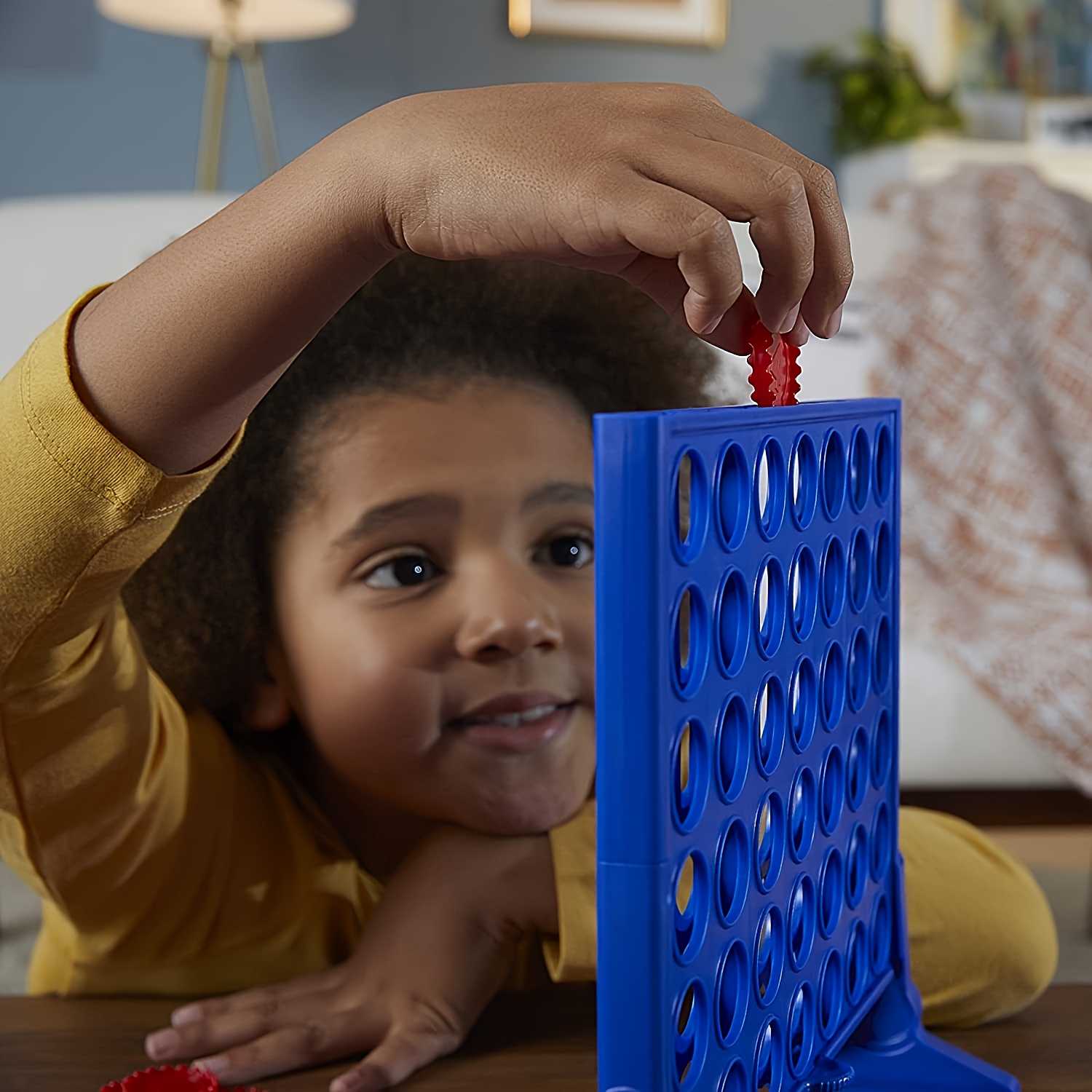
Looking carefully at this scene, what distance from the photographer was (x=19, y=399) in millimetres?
499

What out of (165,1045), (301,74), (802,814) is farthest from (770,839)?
(301,74)

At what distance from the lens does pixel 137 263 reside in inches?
46.9

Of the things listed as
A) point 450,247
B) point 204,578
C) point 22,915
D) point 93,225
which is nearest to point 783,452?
point 450,247

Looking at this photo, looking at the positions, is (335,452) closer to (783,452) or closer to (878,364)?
(783,452)

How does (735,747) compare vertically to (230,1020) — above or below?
above

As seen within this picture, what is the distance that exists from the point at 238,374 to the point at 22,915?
0.68 metres

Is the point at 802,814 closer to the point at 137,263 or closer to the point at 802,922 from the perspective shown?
the point at 802,922

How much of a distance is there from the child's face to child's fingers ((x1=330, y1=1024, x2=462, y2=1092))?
12cm

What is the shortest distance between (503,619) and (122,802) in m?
0.23

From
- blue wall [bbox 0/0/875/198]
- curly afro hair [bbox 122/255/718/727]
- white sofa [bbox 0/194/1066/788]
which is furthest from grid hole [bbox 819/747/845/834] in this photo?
blue wall [bbox 0/0/875/198]

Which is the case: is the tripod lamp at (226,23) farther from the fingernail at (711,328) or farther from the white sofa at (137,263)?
the fingernail at (711,328)

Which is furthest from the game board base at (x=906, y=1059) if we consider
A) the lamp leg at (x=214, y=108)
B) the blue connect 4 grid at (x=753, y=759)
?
the lamp leg at (x=214, y=108)

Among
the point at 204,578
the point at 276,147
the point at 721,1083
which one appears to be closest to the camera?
the point at 721,1083

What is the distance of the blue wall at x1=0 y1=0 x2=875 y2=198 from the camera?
2.39 meters
